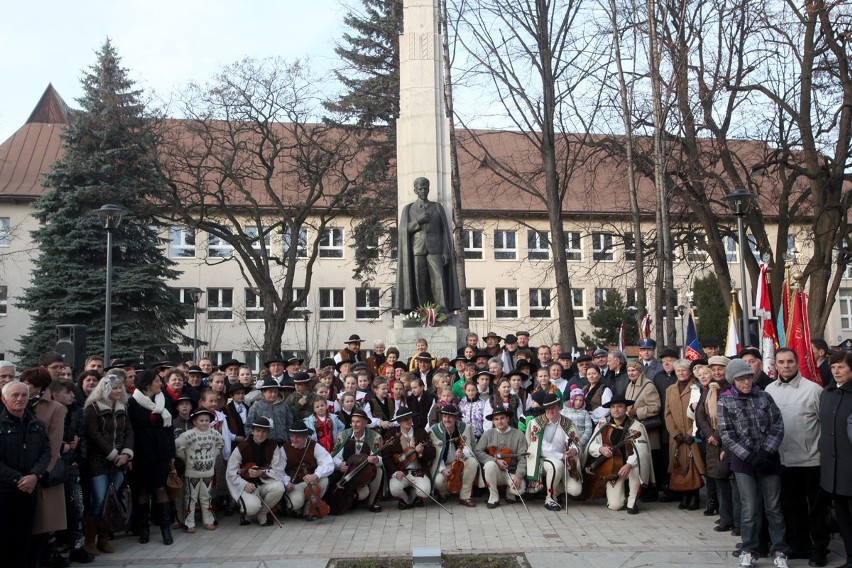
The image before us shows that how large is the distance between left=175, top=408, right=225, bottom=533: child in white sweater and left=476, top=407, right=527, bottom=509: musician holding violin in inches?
117

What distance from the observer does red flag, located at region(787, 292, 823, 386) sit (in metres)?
8.82

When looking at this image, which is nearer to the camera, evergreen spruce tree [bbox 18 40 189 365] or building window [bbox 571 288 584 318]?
evergreen spruce tree [bbox 18 40 189 365]

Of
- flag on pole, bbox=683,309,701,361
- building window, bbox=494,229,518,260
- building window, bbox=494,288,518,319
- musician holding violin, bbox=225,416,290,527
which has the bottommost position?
musician holding violin, bbox=225,416,290,527

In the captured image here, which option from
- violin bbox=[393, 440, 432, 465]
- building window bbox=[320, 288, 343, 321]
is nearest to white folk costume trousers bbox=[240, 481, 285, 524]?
violin bbox=[393, 440, 432, 465]

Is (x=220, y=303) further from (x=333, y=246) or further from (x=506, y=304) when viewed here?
(x=506, y=304)

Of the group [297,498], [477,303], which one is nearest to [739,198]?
[297,498]

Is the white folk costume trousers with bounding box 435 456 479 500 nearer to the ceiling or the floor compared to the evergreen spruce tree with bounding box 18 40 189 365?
nearer to the floor

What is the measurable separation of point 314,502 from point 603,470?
3.17 meters

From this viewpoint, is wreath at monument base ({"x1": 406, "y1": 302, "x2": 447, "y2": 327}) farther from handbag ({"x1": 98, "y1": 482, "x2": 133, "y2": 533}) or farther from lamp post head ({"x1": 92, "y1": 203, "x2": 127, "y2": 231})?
handbag ({"x1": 98, "y1": 482, "x2": 133, "y2": 533})

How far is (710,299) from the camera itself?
39469 mm

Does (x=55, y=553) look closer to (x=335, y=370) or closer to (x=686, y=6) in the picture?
(x=335, y=370)

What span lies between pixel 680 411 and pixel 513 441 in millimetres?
1883

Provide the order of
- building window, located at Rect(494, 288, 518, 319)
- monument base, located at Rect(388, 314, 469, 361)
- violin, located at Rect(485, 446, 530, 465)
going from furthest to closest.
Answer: building window, located at Rect(494, 288, 518, 319) < monument base, located at Rect(388, 314, 469, 361) < violin, located at Rect(485, 446, 530, 465)

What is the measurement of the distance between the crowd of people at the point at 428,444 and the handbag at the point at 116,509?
54 millimetres
